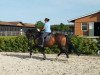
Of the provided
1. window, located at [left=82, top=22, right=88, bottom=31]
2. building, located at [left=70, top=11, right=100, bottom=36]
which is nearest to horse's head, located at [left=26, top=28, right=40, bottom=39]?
building, located at [left=70, top=11, right=100, bottom=36]

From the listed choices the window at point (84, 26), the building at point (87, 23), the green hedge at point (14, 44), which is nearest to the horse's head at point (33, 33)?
the green hedge at point (14, 44)

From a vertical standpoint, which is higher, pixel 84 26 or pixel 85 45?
pixel 84 26

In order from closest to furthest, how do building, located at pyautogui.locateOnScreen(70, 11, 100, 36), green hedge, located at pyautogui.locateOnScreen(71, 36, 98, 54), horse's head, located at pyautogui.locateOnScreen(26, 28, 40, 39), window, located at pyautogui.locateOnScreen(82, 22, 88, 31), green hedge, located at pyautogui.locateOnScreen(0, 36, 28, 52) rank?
horse's head, located at pyautogui.locateOnScreen(26, 28, 40, 39)
green hedge, located at pyautogui.locateOnScreen(71, 36, 98, 54)
green hedge, located at pyautogui.locateOnScreen(0, 36, 28, 52)
building, located at pyautogui.locateOnScreen(70, 11, 100, 36)
window, located at pyautogui.locateOnScreen(82, 22, 88, 31)

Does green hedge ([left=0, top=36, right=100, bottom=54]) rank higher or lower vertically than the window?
lower

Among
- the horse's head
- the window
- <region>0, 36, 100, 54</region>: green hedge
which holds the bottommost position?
<region>0, 36, 100, 54</region>: green hedge

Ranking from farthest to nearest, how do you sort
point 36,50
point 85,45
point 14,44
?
point 14,44 < point 36,50 < point 85,45

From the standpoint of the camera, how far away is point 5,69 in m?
13.7

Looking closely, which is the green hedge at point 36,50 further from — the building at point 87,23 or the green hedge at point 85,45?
the building at point 87,23

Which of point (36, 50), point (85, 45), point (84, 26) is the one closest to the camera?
point (85, 45)

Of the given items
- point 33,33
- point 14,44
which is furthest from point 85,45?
point 14,44

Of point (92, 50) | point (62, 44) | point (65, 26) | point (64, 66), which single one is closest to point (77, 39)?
point (92, 50)

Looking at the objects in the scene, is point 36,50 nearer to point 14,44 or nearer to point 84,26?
point 14,44

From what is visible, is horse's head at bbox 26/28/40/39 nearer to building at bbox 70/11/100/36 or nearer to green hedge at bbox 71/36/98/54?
green hedge at bbox 71/36/98/54

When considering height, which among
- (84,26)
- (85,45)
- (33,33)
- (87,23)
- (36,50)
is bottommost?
(36,50)
